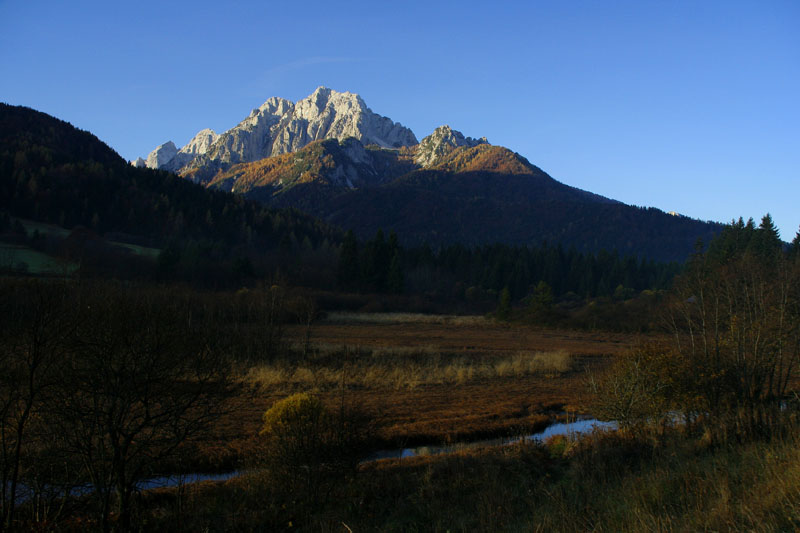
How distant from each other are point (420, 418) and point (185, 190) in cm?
12036

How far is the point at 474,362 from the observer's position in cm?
3112

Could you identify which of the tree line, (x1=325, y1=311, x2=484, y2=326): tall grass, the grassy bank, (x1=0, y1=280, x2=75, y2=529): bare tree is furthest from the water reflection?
the tree line

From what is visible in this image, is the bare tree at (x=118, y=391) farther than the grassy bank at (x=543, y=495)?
Yes

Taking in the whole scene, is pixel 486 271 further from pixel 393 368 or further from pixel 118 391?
pixel 118 391

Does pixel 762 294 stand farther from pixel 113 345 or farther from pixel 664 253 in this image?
pixel 664 253

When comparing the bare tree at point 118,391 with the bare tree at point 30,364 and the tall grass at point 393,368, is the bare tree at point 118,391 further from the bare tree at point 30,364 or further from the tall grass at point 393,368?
the tall grass at point 393,368

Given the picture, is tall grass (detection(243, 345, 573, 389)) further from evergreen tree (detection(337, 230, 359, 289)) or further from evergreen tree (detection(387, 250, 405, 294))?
evergreen tree (detection(337, 230, 359, 289))

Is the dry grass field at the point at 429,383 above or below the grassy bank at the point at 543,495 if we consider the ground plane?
below

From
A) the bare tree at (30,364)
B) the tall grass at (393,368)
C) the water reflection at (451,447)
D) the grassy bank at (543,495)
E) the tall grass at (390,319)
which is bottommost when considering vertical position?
the tall grass at (390,319)

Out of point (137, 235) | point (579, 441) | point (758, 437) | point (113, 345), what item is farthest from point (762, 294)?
point (137, 235)

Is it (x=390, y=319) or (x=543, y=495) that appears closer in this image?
(x=543, y=495)

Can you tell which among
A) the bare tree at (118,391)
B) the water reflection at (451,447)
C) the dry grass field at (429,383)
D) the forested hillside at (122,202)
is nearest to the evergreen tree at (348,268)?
the forested hillside at (122,202)

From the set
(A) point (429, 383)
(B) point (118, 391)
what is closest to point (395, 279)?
(A) point (429, 383)

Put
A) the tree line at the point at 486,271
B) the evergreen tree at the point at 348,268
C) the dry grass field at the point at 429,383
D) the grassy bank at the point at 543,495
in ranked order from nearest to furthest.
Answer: the grassy bank at the point at 543,495
the dry grass field at the point at 429,383
the evergreen tree at the point at 348,268
the tree line at the point at 486,271
